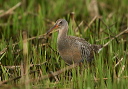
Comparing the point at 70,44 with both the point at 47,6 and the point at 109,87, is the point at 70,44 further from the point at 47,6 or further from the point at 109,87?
the point at 47,6

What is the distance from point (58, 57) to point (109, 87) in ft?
7.07

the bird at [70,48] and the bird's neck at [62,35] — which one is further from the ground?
the bird's neck at [62,35]

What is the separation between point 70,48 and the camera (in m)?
6.55

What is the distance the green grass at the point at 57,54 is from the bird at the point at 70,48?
17cm

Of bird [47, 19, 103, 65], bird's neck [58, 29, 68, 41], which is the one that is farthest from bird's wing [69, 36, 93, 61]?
bird's neck [58, 29, 68, 41]

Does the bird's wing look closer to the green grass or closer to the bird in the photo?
the bird

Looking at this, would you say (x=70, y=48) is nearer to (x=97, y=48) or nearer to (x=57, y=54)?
(x=57, y=54)

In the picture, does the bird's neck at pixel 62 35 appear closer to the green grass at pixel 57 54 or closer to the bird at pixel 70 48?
the bird at pixel 70 48

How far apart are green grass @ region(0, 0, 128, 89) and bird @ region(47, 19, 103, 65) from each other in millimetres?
168

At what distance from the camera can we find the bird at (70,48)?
255 inches

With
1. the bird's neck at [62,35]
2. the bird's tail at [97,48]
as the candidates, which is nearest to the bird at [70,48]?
the bird's neck at [62,35]

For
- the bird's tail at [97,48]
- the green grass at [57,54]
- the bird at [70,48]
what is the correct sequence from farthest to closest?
the bird's tail at [97,48] → the bird at [70,48] → the green grass at [57,54]

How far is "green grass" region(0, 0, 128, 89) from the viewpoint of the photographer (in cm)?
526

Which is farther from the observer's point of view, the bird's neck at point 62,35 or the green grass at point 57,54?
the bird's neck at point 62,35
